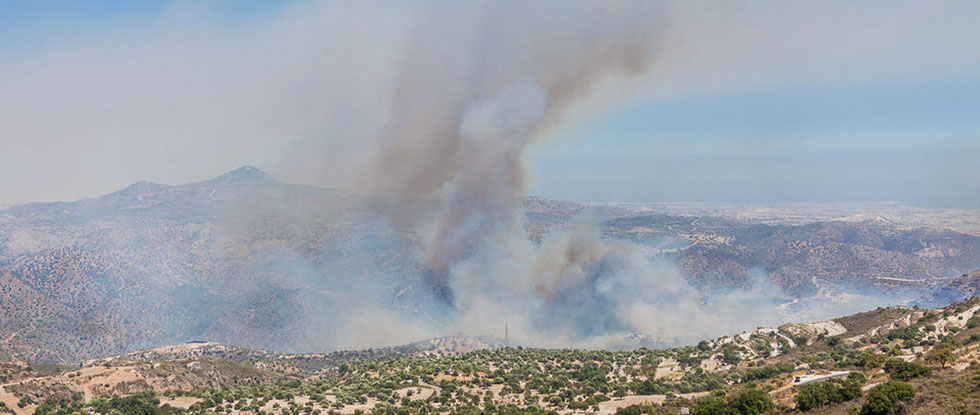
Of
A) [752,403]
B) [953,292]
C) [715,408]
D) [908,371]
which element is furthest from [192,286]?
[908,371]

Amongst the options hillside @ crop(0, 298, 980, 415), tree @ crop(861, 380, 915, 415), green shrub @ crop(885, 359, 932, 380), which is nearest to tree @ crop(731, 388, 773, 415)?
hillside @ crop(0, 298, 980, 415)

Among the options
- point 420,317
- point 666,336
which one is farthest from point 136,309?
point 666,336

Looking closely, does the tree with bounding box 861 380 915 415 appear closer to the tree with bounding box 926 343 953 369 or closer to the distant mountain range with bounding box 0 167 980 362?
the tree with bounding box 926 343 953 369

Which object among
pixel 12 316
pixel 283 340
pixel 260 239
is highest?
pixel 260 239

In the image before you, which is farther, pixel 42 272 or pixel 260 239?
pixel 260 239

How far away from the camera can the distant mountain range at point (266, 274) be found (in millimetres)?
133125

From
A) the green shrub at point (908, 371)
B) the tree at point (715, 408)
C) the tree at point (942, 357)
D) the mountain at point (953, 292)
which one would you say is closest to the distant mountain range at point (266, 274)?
the mountain at point (953, 292)

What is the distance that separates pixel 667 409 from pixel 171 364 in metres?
52.7

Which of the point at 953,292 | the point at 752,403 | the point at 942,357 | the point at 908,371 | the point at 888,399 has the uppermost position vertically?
the point at 942,357

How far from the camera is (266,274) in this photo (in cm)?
17100

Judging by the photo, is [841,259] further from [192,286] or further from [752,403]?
[192,286]

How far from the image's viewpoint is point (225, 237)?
197 m

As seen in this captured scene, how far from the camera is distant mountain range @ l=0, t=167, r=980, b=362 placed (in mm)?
133125

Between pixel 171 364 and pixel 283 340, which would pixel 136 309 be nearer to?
pixel 283 340
